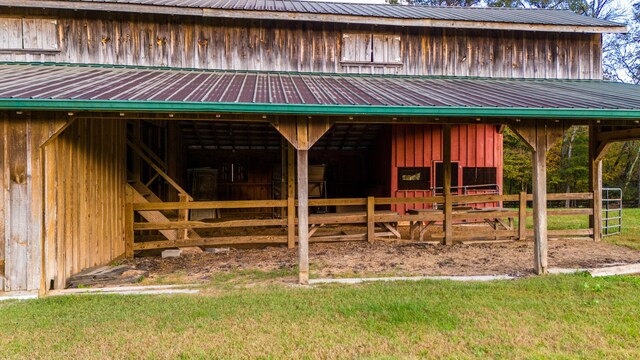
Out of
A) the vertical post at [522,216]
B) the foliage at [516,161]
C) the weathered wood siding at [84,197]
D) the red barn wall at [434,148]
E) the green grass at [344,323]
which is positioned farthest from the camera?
the foliage at [516,161]

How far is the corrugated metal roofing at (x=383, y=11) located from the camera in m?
9.97

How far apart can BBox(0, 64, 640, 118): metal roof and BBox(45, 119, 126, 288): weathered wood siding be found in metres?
0.94

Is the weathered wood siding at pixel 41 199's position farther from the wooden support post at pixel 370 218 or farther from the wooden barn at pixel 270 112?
the wooden support post at pixel 370 218

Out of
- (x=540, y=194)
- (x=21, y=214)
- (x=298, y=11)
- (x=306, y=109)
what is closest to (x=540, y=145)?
(x=540, y=194)

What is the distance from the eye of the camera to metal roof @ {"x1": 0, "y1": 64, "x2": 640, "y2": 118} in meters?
5.47

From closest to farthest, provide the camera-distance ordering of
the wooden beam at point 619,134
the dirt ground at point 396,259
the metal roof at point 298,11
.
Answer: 1. the dirt ground at point 396,259
2. the wooden beam at point 619,134
3. the metal roof at point 298,11

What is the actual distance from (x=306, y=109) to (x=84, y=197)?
430 cm

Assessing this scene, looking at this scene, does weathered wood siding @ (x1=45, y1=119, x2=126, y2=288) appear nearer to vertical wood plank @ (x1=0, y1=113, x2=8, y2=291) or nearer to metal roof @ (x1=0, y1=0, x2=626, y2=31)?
vertical wood plank @ (x1=0, y1=113, x2=8, y2=291)

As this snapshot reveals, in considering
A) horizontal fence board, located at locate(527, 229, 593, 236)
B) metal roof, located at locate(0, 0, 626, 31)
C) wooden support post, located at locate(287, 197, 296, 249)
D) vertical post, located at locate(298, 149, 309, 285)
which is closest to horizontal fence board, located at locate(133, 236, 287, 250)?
wooden support post, located at locate(287, 197, 296, 249)

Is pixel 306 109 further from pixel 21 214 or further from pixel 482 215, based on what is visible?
pixel 482 215

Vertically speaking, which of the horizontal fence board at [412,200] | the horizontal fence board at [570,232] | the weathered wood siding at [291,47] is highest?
the weathered wood siding at [291,47]

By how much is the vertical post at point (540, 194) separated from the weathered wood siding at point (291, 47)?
469cm

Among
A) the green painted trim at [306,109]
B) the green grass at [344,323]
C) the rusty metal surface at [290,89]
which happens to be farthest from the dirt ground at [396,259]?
the rusty metal surface at [290,89]

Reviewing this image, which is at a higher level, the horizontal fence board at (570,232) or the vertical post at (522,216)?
the vertical post at (522,216)
